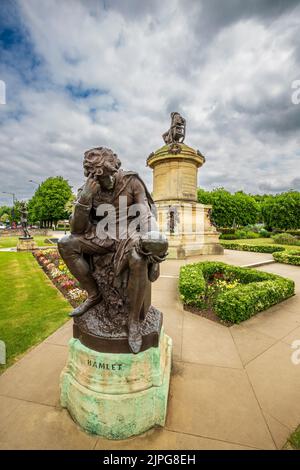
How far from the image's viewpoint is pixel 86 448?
2.39 metres

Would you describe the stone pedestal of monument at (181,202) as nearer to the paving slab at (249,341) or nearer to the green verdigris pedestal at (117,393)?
the paving slab at (249,341)

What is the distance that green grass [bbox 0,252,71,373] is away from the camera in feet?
14.8

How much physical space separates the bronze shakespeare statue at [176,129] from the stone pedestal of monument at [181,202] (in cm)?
46

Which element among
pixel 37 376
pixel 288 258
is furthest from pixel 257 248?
pixel 37 376

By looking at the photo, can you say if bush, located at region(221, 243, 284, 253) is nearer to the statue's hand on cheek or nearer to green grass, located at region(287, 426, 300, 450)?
green grass, located at region(287, 426, 300, 450)

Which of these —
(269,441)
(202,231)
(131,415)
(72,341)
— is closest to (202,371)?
(269,441)

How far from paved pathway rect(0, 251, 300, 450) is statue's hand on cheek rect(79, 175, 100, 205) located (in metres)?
2.56

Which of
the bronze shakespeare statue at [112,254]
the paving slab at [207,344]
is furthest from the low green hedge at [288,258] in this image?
the bronze shakespeare statue at [112,254]

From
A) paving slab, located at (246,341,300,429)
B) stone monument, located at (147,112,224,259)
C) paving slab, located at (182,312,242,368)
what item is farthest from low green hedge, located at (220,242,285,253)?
paving slab, located at (246,341,300,429)

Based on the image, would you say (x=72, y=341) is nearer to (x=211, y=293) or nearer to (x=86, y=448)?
(x=86, y=448)

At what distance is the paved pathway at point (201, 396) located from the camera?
2.49 meters

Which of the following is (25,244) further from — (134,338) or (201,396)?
(201,396)

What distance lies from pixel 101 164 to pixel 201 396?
10.5ft

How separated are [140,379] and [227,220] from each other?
5023 centimetres
